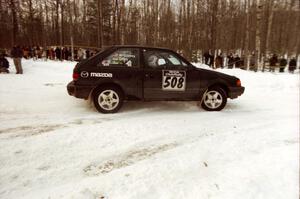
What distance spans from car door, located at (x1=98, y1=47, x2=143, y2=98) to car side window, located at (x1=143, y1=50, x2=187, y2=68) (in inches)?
9.9

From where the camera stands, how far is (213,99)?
22.1 ft

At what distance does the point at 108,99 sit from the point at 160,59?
165cm

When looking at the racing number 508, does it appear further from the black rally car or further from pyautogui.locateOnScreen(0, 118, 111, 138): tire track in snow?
pyautogui.locateOnScreen(0, 118, 111, 138): tire track in snow

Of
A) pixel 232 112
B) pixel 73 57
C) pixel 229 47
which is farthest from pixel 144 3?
pixel 232 112

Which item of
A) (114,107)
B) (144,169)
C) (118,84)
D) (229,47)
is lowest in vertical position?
(144,169)

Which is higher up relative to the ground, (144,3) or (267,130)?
(144,3)

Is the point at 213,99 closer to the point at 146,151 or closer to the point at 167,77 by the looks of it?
the point at 167,77

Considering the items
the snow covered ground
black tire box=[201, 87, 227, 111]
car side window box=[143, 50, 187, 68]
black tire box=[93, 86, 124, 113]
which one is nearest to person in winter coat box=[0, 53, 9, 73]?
the snow covered ground

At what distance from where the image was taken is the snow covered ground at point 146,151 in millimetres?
3078

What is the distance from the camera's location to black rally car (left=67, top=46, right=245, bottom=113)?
5941 mm

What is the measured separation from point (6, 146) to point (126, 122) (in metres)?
2.31

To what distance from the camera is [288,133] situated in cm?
520

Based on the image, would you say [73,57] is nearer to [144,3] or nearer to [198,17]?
[144,3]

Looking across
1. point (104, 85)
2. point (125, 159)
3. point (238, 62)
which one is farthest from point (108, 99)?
point (238, 62)
